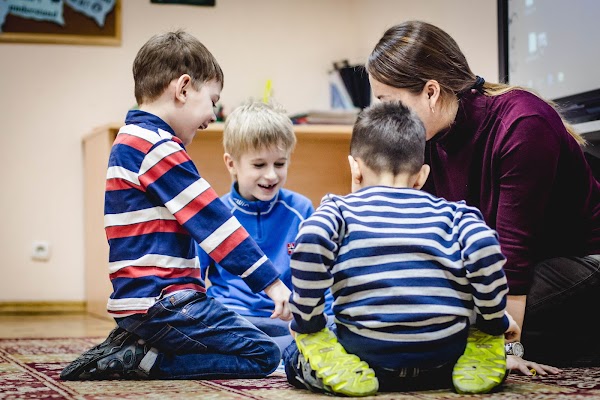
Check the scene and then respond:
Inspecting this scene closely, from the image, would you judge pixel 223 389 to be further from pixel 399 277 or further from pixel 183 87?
pixel 183 87

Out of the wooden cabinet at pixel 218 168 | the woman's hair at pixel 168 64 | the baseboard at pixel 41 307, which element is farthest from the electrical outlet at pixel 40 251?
the woman's hair at pixel 168 64

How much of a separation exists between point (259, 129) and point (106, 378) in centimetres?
76

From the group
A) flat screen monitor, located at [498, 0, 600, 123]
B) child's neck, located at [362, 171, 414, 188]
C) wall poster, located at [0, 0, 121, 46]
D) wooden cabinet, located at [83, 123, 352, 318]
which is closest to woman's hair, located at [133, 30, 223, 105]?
child's neck, located at [362, 171, 414, 188]

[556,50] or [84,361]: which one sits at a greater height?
[556,50]

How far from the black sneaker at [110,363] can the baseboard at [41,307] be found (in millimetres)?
2560

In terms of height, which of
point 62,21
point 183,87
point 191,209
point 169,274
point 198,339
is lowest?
point 198,339

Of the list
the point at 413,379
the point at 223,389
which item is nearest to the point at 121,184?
the point at 223,389

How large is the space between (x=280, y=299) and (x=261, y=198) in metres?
0.56

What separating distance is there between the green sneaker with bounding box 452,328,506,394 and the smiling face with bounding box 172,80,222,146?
68 centimetres

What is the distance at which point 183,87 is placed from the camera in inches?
63.1

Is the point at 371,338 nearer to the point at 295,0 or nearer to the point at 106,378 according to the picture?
the point at 106,378

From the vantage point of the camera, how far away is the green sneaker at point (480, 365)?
4.03 feet

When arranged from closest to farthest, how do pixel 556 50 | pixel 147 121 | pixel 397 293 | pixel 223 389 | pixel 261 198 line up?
pixel 397 293 → pixel 223 389 → pixel 147 121 → pixel 261 198 → pixel 556 50

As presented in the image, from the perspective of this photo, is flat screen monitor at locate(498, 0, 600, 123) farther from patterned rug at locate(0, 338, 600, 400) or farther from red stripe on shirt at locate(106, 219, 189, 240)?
red stripe on shirt at locate(106, 219, 189, 240)
